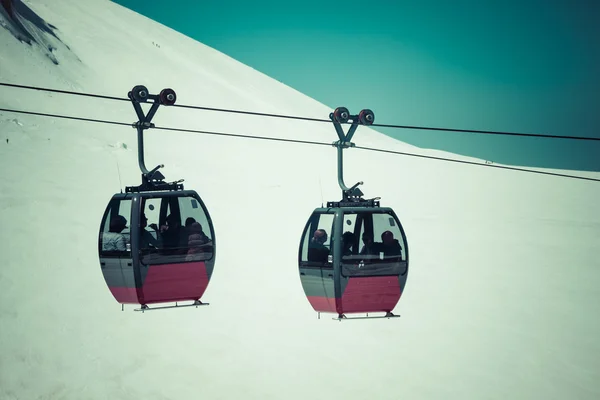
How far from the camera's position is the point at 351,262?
37.3 ft

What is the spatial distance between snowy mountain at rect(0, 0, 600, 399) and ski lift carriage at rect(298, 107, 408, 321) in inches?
452

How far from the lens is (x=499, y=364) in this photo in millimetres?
25344

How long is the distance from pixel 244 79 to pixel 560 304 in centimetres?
8546

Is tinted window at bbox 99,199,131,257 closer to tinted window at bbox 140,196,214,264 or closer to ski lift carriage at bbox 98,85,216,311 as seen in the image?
ski lift carriage at bbox 98,85,216,311

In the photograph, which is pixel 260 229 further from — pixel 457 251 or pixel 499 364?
pixel 499 364

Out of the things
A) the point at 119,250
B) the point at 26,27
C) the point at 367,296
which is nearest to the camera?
the point at 367,296

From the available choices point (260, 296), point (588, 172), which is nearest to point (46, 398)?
point (260, 296)

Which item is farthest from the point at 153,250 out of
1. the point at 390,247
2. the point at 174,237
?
the point at 390,247

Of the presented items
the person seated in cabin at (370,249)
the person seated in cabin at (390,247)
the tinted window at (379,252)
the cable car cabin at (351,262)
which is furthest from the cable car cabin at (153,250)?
the person seated in cabin at (390,247)

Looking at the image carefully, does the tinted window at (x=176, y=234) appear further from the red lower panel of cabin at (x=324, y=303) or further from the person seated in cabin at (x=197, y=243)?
the red lower panel of cabin at (x=324, y=303)

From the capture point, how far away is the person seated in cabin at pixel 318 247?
38.2ft

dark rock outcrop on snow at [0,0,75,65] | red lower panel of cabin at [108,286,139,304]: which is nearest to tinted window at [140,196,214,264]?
red lower panel of cabin at [108,286,139,304]

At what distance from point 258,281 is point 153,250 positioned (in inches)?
717

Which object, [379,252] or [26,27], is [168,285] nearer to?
[379,252]
